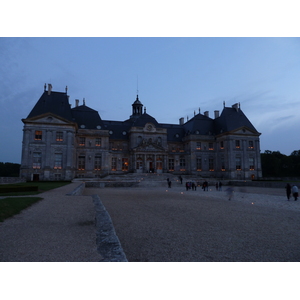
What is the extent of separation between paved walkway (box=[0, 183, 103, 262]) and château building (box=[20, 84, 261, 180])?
4179cm

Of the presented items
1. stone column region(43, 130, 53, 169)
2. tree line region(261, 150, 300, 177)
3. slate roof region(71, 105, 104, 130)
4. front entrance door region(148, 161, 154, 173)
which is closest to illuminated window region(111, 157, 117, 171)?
slate roof region(71, 105, 104, 130)

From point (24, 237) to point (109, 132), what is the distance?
57.6 metres

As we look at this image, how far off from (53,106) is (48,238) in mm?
50771

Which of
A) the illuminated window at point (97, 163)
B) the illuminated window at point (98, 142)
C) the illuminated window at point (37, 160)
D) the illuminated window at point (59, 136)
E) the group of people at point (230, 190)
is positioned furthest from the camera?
the illuminated window at point (98, 142)

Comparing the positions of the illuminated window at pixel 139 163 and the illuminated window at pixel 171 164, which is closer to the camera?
the illuminated window at pixel 139 163

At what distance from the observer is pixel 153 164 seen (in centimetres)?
6056

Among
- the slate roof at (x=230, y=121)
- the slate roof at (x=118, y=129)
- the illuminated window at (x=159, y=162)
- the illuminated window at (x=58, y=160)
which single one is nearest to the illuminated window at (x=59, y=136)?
the illuminated window at (x=58, y=160)

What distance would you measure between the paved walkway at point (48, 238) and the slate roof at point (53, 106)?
4460 cm

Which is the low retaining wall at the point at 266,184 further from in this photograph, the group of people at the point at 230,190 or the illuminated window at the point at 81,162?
the illuminated window at the point at 81,162

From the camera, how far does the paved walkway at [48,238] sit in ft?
19.2

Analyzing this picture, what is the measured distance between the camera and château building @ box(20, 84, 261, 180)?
50.5 meters

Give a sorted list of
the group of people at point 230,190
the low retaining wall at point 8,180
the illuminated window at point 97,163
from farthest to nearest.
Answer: the illuminated window at point 97,163 < the low retaining wall at point 8,180 < the group of people at point 230,190

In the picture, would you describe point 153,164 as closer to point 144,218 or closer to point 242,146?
point 242,146

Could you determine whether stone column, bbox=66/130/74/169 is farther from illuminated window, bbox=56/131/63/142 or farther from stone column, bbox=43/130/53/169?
stone column, bbox=43/130/53/169
